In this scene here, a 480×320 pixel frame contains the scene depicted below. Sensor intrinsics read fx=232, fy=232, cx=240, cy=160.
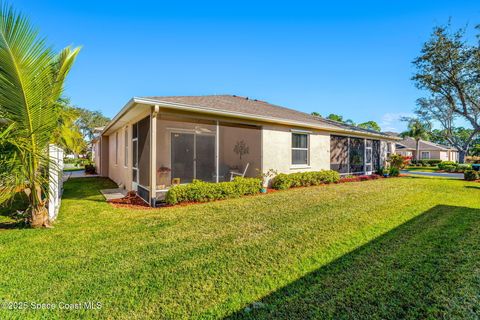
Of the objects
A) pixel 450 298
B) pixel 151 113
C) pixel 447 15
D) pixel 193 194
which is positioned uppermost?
pixel 447 15

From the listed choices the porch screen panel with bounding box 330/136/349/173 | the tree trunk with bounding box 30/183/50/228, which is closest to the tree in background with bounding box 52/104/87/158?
the tree trunk with bounding box 30/183/50/228

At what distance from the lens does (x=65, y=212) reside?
6172 mm

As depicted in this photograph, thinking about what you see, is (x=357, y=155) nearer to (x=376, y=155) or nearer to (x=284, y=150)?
(x=376, y=155)

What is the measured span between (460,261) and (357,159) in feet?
42.8

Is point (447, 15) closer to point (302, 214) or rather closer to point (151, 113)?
point (302, 214)

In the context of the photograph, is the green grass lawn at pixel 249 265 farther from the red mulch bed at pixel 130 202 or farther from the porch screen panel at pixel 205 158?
the porch screen panel at pixel 205 158

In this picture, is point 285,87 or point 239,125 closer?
point 239,125

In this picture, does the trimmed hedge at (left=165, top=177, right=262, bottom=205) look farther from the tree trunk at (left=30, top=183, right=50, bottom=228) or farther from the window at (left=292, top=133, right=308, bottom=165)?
the window at (left=292, top=133, right=308, bottom=165)

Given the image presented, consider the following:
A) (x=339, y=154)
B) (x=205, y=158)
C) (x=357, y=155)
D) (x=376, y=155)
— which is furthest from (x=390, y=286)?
(x=376, y=155)

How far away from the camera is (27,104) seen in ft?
14.3

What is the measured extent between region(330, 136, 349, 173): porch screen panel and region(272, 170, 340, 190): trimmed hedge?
174cm

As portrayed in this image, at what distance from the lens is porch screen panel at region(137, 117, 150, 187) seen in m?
7.68

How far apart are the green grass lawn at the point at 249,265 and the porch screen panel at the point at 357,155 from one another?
9.37 meters

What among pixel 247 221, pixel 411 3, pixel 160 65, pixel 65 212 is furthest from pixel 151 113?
pixel 411 3
